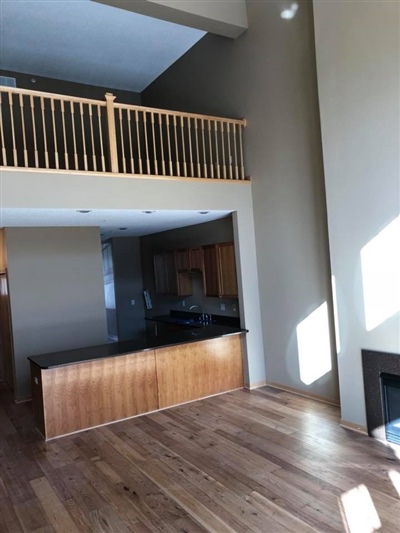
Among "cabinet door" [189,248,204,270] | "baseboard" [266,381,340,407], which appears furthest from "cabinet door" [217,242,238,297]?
"baseboard" [266,381,340,407]

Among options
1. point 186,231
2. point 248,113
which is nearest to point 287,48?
point 248,113

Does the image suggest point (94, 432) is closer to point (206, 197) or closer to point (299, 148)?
point (206, 197)

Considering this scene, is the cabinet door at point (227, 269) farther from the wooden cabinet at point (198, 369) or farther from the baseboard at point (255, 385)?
the baseboard at point (255, 385)

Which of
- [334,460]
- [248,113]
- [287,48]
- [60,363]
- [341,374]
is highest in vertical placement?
[287,48]

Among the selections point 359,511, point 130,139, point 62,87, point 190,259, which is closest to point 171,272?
point 190,259

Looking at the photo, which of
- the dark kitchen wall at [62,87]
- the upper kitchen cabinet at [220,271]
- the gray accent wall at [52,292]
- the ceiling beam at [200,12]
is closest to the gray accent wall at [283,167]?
the ceiling beam at [200,12]

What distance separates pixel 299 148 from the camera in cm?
466

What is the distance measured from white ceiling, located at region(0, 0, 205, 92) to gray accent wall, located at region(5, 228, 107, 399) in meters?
2.82

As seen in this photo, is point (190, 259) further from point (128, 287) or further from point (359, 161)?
point (359, 161)

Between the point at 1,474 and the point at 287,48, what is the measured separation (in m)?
5.27

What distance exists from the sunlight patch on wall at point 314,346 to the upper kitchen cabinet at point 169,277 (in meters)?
2.68

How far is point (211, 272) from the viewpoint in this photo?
6.18m

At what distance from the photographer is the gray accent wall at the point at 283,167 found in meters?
4.49

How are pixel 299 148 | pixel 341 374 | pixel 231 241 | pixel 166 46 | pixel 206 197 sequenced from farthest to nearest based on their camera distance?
pixel 166 46
pixel 231 241
pixel 206 197
pixel 299 148
pixel 341 374
